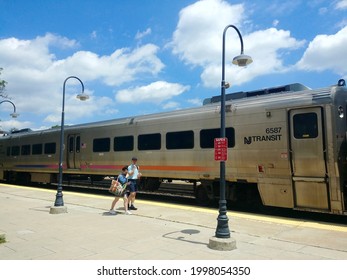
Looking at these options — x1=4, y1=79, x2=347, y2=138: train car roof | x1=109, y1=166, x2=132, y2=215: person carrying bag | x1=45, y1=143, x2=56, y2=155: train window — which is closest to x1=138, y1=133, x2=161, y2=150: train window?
x1=4, y1=79, x2=347, y2=138: train car roof

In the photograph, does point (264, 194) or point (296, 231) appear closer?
point (296, 231)

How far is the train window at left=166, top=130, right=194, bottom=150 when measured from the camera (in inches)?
490

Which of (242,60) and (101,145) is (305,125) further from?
(101,145)

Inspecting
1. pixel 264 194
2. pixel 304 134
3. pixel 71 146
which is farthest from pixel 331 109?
pixel 71 146

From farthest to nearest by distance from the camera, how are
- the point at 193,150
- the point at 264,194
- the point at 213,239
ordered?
the point at 193,150 → the point at 264,194 → the point at 213,239

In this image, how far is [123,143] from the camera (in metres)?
15.2

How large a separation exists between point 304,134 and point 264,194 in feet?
6.97

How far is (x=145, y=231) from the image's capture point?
317 inches

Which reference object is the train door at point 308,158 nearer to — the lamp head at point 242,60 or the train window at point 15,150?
the lamp head at point 242,60

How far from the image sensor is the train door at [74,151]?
1770 centimetres

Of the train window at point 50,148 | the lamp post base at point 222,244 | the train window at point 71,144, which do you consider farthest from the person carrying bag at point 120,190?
the train window at point 50,148

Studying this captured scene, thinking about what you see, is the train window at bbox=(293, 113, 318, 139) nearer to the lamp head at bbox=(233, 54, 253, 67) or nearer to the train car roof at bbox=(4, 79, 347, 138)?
the train car roof at bbox=(4, 79, 347, 138)

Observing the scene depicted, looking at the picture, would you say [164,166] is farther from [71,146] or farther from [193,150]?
[71,146]

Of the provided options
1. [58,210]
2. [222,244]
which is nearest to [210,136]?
[58,210]
